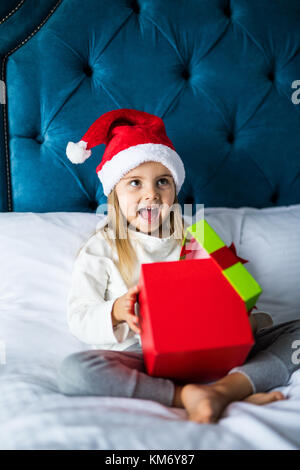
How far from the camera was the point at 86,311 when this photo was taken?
95cm

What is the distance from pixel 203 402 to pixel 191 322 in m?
0.14

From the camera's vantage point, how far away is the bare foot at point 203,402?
27.1 inches

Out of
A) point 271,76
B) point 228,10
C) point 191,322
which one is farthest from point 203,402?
point 228,10

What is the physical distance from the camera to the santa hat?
1044 millimetres

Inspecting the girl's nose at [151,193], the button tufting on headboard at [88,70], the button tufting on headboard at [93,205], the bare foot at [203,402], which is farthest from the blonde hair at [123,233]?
the button tufting on headboard at [88,70]

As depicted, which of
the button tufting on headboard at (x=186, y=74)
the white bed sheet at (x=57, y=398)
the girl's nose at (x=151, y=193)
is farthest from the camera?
the button tufting on headboard at (x=186, y=74)

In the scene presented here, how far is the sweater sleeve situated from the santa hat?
8.3 inches

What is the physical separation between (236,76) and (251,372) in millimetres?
1014

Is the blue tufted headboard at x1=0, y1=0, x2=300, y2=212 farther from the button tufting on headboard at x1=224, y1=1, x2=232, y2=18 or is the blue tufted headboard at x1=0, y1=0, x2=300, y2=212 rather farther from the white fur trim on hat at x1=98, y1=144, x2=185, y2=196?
the white fur trim on hat at x1=98, y1=144, x2=185, y2=196

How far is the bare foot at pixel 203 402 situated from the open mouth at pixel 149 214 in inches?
17.5

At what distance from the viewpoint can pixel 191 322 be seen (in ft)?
2.44

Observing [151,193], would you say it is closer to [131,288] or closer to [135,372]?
[131,288]

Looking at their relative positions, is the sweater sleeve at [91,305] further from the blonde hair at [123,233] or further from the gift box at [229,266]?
the gift box at [229,266]

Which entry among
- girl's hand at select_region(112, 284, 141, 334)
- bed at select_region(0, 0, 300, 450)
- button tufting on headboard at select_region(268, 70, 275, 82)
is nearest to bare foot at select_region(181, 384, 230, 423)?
girl's hand at select_region(112, 284, 141, 334)
